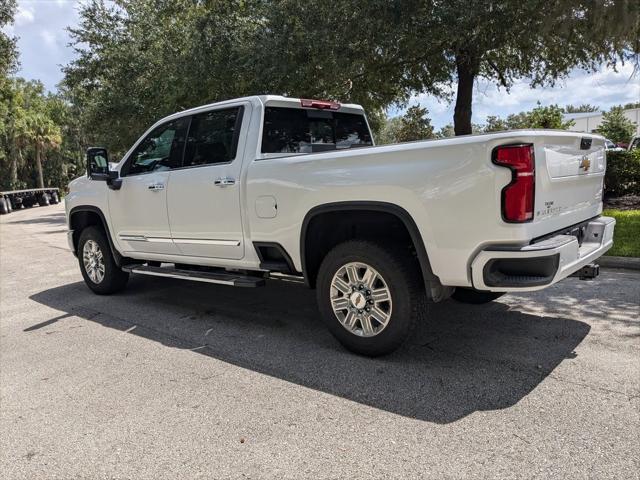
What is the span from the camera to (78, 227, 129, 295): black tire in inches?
258

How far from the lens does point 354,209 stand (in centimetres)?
390

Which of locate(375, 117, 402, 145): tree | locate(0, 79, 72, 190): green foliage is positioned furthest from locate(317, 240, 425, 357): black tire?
locate(0, 79, 72, 190): green foliage

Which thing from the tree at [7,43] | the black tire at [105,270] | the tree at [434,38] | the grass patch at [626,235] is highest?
the tree at [7,43]

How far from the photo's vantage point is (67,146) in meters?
54.9

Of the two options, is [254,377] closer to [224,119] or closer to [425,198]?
[425,198]

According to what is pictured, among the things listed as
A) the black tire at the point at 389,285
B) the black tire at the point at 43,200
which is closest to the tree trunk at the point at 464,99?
the black tire at the point at 389,285

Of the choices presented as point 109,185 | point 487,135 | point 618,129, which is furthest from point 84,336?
point 618,129

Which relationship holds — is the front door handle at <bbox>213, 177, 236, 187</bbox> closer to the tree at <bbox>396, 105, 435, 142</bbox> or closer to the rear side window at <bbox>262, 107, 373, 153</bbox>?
the rear side window at <bbox>262, 107, 373, 153</bbox>

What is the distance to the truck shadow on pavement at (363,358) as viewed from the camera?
350 centimetres

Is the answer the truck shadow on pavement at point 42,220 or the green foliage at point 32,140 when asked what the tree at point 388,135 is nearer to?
the truck shadow on pavement at point 42,220

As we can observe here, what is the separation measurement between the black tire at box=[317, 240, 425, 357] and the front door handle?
1.21 m

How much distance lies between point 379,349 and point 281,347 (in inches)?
36.4

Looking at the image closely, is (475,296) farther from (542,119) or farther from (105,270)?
(542,119)

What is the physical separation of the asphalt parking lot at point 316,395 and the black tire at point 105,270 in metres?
0.82
